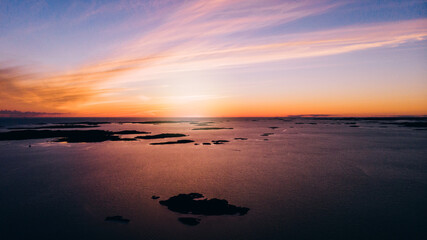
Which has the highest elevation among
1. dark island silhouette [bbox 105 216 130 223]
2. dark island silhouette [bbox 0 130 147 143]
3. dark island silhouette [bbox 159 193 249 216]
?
dark island silhouette [bbox 0 130 147 143]

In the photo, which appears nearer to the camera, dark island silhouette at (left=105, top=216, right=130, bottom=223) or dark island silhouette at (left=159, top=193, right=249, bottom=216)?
dark island silhouette at (left=105, top=216, right=130, bottom=223)

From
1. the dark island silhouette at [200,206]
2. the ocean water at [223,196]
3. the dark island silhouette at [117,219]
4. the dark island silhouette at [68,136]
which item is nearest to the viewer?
the ocean water at [223,196]

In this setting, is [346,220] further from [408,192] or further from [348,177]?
[348,177]

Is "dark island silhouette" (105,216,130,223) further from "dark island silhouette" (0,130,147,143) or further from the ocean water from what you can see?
"dark island silhouette" (0,130,147,143)

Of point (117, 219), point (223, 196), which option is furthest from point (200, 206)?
point (117, 219)

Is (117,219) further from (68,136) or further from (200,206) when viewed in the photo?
(68,136)

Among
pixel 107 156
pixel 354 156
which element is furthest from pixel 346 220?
pixel 107 156

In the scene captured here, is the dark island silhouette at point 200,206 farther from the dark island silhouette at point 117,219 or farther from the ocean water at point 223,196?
the dark island silhouette at point 117,219

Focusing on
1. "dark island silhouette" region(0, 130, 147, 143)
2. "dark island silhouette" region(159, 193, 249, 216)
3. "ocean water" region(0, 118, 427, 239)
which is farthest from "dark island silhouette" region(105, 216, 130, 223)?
"dark island silhouette" region(0, 130, 147, 143)

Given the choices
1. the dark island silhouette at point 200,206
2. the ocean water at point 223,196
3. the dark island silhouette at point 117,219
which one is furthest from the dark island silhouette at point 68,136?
the dark island silhouette at point 117,219

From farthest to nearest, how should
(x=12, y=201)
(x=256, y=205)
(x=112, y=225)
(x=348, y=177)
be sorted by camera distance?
(x=348, y=177) < (x=12, y=201) < (x=256, y=205) < (x=112, y=225)

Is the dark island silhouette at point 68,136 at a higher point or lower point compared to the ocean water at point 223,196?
higher
